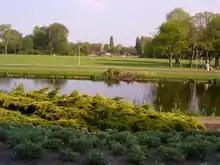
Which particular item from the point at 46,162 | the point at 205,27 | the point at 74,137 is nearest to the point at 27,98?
the point at 74,137

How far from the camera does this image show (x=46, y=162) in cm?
568

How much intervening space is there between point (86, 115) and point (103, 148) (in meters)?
3.86

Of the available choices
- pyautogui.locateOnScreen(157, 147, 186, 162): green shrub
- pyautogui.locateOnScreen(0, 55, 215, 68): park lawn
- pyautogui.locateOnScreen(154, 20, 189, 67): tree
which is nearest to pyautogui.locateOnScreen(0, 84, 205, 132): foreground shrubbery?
pyautogui.locateOnScreen(157, 147, 186, 162): green shrub

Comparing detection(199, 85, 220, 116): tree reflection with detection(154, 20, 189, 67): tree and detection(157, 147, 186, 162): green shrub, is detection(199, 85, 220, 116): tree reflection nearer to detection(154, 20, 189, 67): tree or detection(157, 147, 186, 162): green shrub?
detection(157, 147, 186, 162): green shrub

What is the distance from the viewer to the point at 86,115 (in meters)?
10.3

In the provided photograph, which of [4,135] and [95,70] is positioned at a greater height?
[4,135]

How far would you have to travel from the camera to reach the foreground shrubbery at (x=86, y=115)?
9820 mm

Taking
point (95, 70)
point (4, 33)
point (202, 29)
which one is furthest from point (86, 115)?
point (4, 33)

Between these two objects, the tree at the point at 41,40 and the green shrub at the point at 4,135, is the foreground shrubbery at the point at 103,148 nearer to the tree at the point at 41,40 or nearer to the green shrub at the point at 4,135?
the green shrub at the point at 4,135

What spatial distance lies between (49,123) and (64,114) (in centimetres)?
76

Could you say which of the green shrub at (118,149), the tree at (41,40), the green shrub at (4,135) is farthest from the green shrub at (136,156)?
the tree at (41,40)

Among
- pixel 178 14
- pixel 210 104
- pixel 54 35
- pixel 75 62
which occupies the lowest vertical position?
pixel 210 104

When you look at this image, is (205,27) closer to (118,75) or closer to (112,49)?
(118,75)

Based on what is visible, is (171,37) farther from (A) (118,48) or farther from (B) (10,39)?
(A) (118,48)
